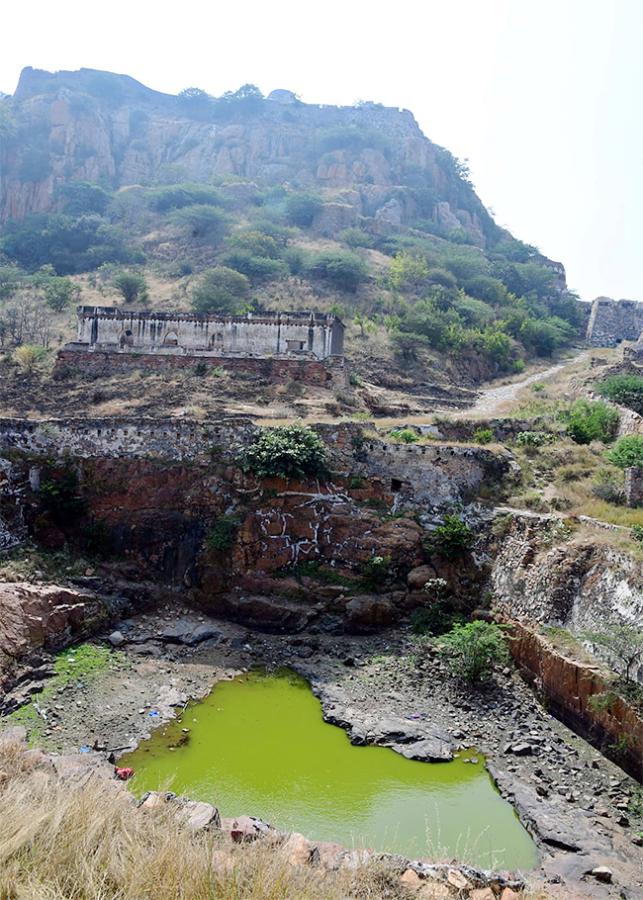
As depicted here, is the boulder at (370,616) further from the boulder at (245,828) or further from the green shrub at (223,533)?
the boulder at (245,828)

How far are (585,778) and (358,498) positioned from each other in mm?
9578

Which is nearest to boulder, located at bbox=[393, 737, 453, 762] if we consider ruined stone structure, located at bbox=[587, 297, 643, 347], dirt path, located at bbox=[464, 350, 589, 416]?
dirt path, located at bbox=[464, 350, 589, 416]

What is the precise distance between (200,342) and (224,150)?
5316cm

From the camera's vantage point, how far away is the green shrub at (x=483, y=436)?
74.7ft

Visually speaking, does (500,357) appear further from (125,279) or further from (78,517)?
(78,517)

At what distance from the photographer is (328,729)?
1352cm

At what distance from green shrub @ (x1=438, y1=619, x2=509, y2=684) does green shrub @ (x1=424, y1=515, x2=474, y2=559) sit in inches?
125

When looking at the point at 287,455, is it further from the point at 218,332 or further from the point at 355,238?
the point at 355,238

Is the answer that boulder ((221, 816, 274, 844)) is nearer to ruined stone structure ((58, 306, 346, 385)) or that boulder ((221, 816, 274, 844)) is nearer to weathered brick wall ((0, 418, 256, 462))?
weathered brick wall ((0, 418, 256, 462))

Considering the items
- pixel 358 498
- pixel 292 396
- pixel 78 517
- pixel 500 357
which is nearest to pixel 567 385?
pixel 500 357

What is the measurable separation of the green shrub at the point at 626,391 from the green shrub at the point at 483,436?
579 centimetres

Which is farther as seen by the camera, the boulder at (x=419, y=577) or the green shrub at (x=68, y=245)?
the green shrub at (x=68, y=245)

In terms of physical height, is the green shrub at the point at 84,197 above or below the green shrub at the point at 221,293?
above

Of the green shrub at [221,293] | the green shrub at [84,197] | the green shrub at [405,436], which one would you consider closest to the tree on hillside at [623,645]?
the green shrub at [405,436]
